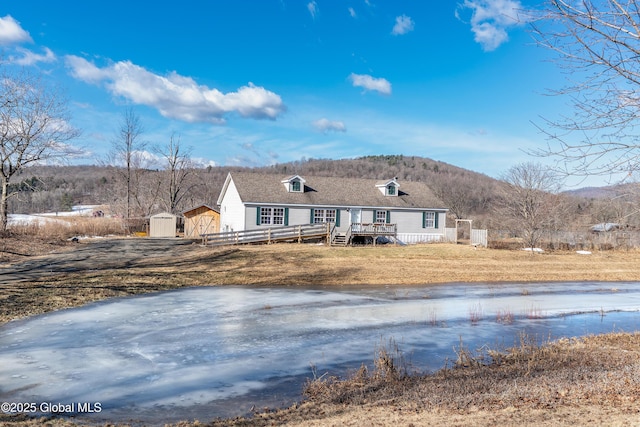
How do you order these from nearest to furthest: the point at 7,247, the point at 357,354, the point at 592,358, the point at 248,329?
the point at 592,358 < the point at 357,354 < the point at 248,329 < the point at 7,247

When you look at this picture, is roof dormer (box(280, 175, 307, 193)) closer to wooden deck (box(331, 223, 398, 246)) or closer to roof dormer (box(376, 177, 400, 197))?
wooden deck (box(331, 223, 398, 246))

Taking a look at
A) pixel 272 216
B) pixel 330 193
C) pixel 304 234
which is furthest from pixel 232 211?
pixel 330 193

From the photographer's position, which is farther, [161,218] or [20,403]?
[161,218]

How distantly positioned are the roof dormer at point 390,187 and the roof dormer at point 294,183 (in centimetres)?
672

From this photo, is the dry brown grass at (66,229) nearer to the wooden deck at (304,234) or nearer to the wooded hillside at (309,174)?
the wooded hillside at (309,174)

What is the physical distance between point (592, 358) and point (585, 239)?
33590 millimetres

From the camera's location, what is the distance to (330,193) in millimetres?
37031

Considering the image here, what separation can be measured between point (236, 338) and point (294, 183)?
26.1 meters

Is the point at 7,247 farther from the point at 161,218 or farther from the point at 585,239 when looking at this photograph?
the point at 585,239

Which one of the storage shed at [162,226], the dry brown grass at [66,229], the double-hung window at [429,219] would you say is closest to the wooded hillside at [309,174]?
the dry brown grass at [66,229]

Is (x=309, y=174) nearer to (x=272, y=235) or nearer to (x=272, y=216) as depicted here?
(x=272, y=216)

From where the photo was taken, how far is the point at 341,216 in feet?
118

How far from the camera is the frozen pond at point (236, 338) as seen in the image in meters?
6.90

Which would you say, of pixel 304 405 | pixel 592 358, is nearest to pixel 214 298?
pixel 304 405
